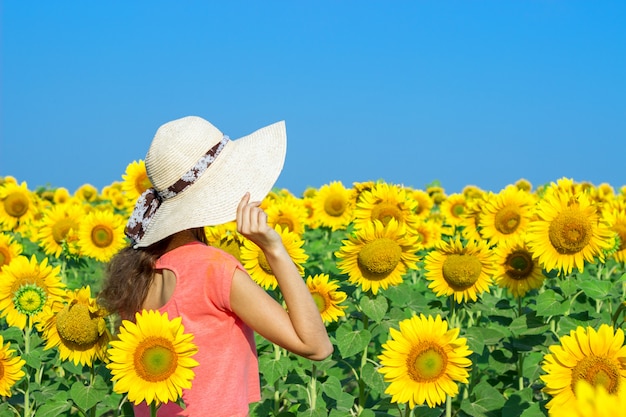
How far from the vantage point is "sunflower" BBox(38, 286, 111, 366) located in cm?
360

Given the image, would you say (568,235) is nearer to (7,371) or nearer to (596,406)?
(7,371)

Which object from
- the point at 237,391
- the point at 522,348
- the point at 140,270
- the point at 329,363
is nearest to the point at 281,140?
the point at 140,270

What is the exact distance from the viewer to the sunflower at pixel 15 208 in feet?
27.0


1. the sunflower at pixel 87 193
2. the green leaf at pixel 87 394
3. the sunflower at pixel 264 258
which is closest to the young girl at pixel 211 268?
the green leaf at pixel 87 394

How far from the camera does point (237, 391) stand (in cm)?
296

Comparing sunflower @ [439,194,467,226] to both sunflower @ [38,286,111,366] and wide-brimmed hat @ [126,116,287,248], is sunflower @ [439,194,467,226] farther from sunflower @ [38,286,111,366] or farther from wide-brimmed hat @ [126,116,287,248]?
wide-brimmed hat @ [126,116,287,248]

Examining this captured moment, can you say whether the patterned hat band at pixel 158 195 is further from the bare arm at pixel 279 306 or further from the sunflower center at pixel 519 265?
the sunflower center at pixel 519 265

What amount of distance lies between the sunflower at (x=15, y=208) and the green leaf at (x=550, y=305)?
18.1ft

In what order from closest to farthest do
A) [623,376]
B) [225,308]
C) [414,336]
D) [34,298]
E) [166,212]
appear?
[225,308] → [166,212] → [623,376] → [414,336] → [34,298]

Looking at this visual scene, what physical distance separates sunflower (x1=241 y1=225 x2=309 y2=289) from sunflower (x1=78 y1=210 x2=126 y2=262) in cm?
219

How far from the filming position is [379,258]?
4488 millimetres

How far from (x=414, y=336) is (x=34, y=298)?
1.96 meters

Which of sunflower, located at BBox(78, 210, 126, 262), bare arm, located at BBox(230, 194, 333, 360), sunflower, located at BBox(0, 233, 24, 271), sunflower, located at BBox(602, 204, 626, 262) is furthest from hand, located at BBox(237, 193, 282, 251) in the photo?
sunflower, located at BBox(78, 210, 126, 262)

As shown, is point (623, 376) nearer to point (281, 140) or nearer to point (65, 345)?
point (281, 140)
